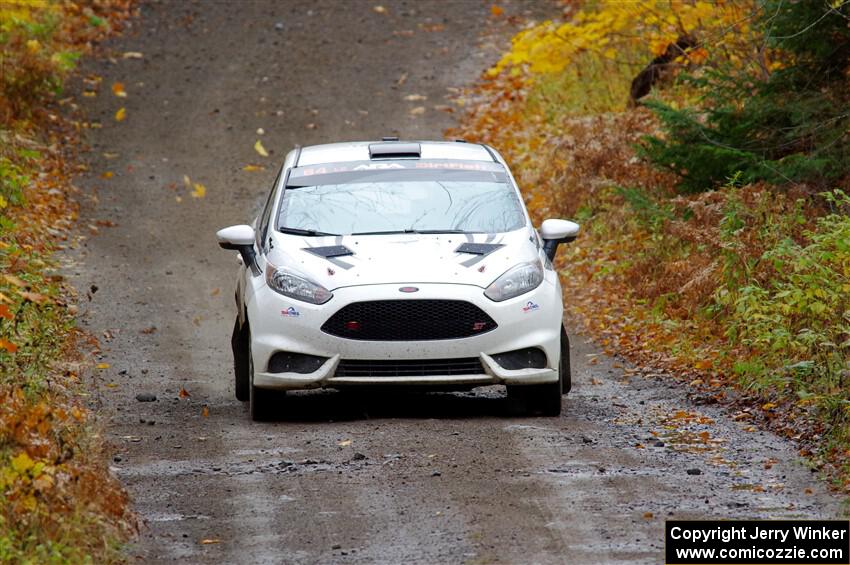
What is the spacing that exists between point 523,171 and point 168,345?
834cm

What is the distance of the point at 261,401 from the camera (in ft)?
31.9

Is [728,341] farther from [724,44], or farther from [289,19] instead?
[289,19]

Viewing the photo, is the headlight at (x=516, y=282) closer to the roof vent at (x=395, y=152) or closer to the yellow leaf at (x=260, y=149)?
the roof vent at (x=395, y=152)

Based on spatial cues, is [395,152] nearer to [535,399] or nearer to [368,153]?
[368,153]

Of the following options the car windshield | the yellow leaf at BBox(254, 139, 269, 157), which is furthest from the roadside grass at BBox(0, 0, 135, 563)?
the yellow leaf at BBox(254, 139, 269, 157)

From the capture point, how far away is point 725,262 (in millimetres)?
12617

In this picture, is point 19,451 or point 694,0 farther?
point 694,0

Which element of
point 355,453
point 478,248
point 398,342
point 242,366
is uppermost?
point 478,248

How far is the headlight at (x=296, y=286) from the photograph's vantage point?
9.33 m

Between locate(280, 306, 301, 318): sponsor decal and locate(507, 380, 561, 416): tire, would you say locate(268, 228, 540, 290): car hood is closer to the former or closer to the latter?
locate(280, 306, 301, 318): sponsor decal

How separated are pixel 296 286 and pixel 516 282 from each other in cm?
153

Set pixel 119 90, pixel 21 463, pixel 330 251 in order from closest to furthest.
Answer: pixel 21 463 → pixel 330 251 → pixel 119 90

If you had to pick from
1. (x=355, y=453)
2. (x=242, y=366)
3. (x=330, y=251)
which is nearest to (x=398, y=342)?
(x=330, y=251)

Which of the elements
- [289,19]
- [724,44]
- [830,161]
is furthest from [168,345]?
[289,19]
